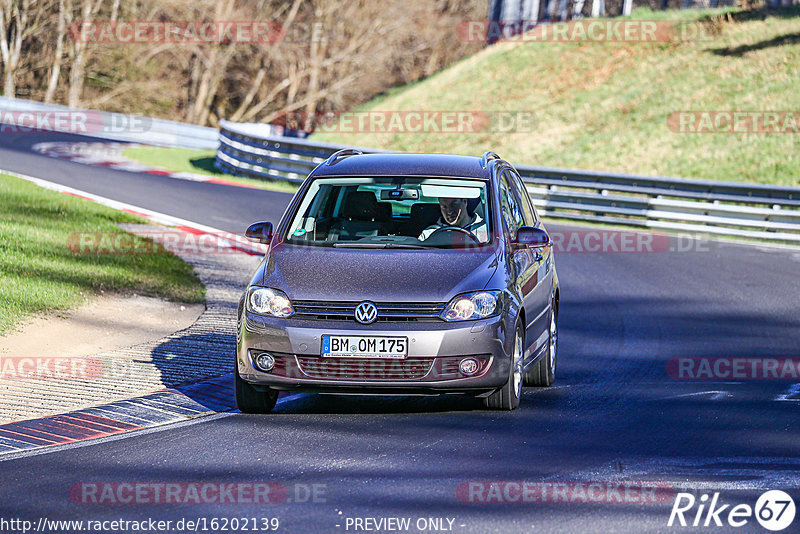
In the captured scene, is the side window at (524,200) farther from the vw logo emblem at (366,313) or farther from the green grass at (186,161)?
the green grass at (186,161)

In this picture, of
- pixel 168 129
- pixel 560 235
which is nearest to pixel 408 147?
pixel 168 129

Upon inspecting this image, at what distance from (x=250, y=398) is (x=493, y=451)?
6.36ft

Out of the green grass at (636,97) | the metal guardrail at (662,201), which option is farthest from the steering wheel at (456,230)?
the green grass at (636,97)

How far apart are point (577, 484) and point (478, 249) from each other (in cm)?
259

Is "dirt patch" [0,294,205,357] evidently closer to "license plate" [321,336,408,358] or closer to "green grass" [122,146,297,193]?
"license plate" [321,336,408,358]

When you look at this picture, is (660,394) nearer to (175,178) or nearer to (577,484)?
(577,484)

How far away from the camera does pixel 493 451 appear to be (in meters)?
7.14

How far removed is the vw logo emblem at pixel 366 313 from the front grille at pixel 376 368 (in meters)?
0.25

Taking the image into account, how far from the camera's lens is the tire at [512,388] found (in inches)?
323

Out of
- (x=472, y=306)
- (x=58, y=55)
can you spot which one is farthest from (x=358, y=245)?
(x=58, y=55)

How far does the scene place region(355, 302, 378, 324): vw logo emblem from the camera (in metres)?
7.72

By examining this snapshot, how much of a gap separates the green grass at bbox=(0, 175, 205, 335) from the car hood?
3.51 metres

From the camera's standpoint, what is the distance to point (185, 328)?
38.0 feet

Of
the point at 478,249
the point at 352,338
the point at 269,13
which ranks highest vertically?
the point at 269,13
